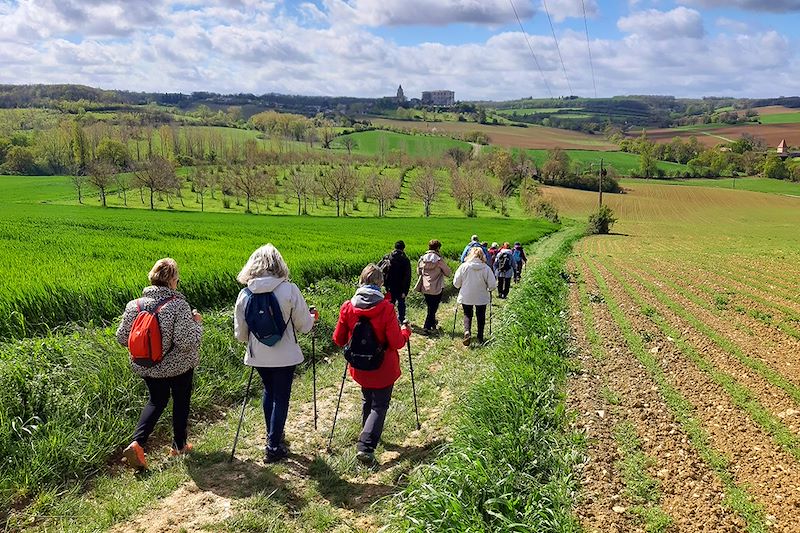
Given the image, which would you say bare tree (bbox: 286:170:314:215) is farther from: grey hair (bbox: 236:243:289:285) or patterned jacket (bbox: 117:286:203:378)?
grey hair (bbox: 236:243:289:285)

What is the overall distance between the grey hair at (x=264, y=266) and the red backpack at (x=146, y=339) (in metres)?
0.92

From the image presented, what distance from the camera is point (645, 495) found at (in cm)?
432

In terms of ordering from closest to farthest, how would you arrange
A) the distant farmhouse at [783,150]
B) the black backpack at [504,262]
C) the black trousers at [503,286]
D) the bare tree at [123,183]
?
the black backpack at [504,262] < the black trousers at [503,286] < the bare tree at [123,183] < the distant farmhouse at [783,150]

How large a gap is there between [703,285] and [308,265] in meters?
11.4

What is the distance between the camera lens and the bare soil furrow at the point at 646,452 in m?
4.00

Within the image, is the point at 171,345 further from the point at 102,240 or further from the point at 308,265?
the point at 102,240

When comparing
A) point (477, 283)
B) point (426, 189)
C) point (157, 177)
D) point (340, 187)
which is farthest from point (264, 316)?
point (157, 177)

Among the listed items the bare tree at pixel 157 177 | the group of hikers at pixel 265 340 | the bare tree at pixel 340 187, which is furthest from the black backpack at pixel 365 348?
the bare tree at pixel 157 177

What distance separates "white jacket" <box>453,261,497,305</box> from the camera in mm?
9688

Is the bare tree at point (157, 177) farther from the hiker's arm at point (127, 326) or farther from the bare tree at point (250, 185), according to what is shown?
the hiker's arm at point (127, 326)

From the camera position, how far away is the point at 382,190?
7319 centimetres

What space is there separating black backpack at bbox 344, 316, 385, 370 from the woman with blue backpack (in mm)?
517

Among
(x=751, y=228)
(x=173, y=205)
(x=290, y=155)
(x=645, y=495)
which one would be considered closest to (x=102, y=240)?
(x=645, y=495)

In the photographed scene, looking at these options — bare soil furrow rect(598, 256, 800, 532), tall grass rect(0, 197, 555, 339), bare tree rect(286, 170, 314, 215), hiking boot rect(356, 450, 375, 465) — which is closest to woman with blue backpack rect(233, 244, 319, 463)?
hiking boot rect(356, 450, 375, 465)
